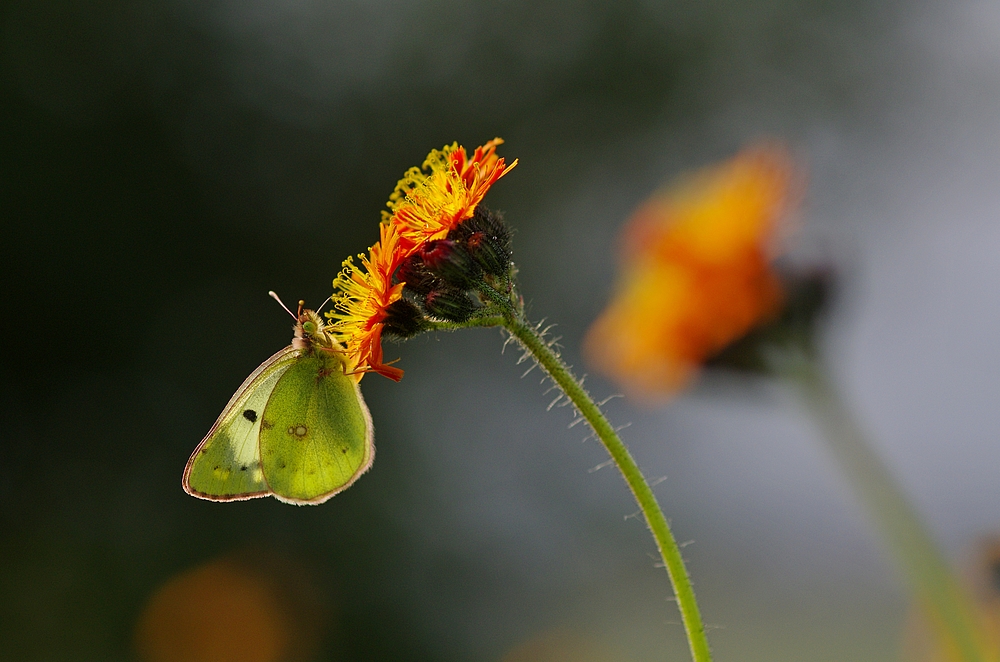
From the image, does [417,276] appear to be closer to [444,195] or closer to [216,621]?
[444,195]

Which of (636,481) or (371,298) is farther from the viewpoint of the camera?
(371,298)

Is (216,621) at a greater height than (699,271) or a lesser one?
greater

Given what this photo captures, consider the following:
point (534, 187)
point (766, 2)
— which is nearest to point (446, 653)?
point (534, 187)

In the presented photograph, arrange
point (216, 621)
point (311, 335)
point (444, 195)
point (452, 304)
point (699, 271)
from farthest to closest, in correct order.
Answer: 1. point (216, 621)
2. point (699, 271)
3. point (311, 335)
4. point (444, 195)
5. point (452, 304)

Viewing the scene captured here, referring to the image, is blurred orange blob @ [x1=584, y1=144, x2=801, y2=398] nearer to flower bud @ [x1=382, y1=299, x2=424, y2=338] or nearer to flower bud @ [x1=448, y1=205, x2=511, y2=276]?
flower bud @ [x1=448, y1=205, x2=511, y2=276]

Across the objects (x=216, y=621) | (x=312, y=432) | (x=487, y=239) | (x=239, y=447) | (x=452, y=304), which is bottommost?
(x=452, y=304)

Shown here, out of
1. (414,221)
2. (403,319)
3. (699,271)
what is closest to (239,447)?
(403,319)

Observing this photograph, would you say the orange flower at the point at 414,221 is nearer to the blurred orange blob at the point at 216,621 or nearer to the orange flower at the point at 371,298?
the orange flower at the point at 371,298

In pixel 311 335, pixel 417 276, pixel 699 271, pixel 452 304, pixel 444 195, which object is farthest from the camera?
pixel 699 271
